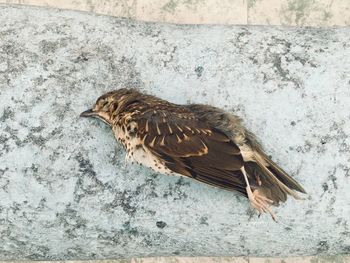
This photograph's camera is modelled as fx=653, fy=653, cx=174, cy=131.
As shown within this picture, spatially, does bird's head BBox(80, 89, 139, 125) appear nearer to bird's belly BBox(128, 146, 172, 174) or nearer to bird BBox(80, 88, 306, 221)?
bird BBox(80, 88, 306, 221)

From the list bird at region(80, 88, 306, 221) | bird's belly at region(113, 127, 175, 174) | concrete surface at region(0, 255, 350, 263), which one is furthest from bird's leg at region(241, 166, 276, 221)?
concrete surface at region(0, 255, 350, 263)

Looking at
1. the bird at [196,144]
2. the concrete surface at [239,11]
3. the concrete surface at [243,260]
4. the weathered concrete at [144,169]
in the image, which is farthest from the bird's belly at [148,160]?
the concrete surface at [239,11]

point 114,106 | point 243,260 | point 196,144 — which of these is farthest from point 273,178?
point 243,260

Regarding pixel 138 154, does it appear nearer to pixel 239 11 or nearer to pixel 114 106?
pixel 114 106

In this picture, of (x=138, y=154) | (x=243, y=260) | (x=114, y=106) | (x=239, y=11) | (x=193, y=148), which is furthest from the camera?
(x=239, y=11)

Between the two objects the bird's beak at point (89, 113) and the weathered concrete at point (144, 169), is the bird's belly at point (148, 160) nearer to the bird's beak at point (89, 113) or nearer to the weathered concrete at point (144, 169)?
the weathered concrete at point (144, 169)

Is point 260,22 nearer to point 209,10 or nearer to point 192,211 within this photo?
point 209,10
